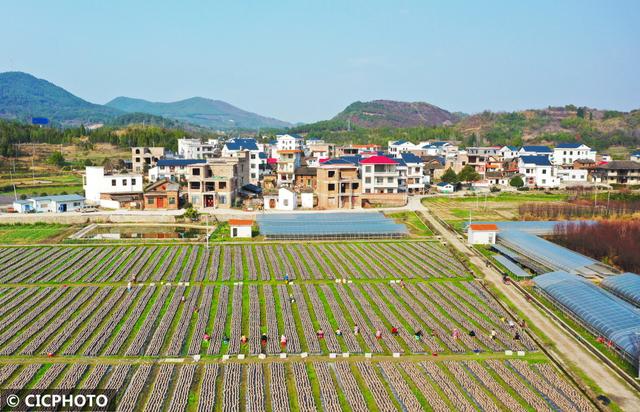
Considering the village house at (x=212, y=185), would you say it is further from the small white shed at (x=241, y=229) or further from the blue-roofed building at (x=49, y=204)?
the small white shed at (x=241, y=229)

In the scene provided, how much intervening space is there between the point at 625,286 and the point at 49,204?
48.3m

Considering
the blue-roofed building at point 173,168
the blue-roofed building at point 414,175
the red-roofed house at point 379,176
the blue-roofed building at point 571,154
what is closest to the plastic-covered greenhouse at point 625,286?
the red-roofed house at point 379,176

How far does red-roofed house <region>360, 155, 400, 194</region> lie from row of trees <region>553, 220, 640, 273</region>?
20196 millimetres

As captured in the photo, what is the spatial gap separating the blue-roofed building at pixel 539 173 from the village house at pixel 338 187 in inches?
1164

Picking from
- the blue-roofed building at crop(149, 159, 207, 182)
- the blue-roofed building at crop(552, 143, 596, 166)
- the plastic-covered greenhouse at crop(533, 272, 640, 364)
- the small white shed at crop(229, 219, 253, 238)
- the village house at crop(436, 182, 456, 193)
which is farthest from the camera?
the blue-roofed building at crop(552, 143, 596, 166)

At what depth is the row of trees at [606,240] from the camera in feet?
100

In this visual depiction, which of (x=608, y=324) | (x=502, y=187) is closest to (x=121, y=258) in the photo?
(x=608, y=324)

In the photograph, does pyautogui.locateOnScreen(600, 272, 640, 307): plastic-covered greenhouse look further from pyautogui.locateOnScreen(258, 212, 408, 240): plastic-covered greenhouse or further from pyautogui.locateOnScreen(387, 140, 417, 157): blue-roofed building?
pyautogui.locateOnScreen(387, 140, 417, 157): blue-roofed building

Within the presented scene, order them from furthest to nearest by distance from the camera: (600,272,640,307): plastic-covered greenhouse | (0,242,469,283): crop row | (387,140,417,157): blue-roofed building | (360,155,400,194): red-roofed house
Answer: (387,140,417,157): blue-roofed building → (360,155,400,194): red-roofed house → (0,242,469,283): crop row → (600,272,640,307): plastic-covered greenhouse

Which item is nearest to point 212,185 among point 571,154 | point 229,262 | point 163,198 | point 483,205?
point 163,198

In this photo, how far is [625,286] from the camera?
2477cm

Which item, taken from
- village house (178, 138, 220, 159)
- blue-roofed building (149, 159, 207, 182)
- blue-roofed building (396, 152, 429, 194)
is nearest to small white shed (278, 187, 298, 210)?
blue-roofed building (396, 152, 429, 194)

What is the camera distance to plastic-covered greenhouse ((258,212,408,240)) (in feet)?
128

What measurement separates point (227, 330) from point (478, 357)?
33.8 ft
